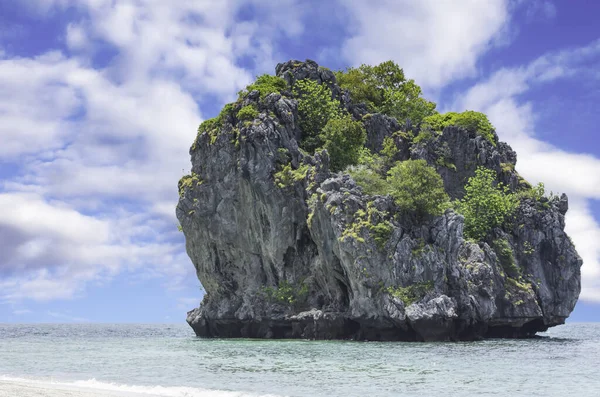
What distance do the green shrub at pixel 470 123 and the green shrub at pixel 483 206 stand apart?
5814 mm

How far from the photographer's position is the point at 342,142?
185 feet

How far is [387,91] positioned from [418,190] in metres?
25.8

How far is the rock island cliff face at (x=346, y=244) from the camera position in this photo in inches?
1753

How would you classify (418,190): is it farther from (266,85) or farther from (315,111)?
(266,85)

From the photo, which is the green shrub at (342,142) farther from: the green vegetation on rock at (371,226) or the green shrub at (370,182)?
the green vegetation on rock at (371,226)

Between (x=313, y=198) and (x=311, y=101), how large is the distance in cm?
1531

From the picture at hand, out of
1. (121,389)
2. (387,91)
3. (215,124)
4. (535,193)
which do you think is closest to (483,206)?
(535,193)

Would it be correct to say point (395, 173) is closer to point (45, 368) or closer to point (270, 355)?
point (270, 355)

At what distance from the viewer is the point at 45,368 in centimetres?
2980

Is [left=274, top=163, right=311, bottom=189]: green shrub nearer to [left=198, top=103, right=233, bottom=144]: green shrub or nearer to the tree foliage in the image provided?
[left=198, top=103, right=233, bottom=144]: green shrub

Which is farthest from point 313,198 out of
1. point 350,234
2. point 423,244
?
point 423,244

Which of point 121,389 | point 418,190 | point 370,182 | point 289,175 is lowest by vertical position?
point 121,389

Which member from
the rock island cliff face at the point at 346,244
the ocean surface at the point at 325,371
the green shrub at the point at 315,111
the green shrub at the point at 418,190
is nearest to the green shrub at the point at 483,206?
the rock island cliff face at the point at 346,244

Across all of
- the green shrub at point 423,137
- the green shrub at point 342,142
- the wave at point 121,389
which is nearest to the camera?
the wave at point 121,389
